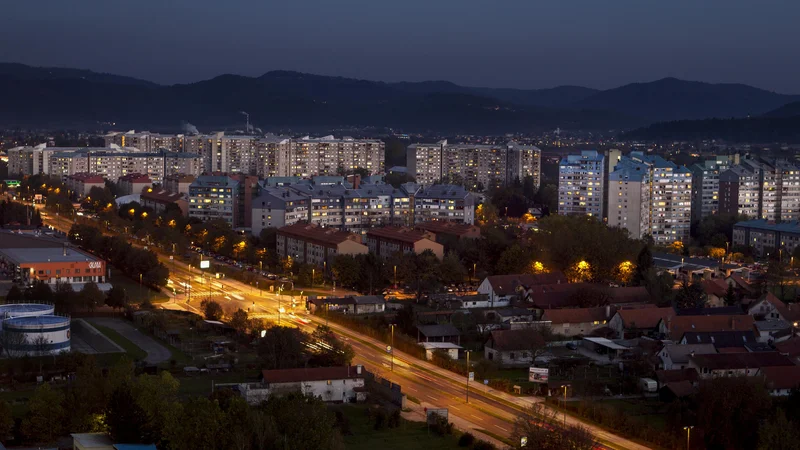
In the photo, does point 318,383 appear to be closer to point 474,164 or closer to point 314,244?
point 314,244

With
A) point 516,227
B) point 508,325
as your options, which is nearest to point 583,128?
point 516,227

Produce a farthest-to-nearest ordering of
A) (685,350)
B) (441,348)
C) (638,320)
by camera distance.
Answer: (638,320), (441,348), (685,350)

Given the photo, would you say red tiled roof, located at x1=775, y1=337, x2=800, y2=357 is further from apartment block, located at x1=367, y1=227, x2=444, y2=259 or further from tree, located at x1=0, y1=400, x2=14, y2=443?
tree, located at x1=0, y1=400, x2=14, y2=443

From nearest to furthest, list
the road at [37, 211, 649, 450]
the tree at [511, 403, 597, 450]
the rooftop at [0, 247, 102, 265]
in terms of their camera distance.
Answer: the tree at [511, 403, 597, 450], the road at [37, 211, 649, 450], the rooftop at [0, 247, 102, 265]

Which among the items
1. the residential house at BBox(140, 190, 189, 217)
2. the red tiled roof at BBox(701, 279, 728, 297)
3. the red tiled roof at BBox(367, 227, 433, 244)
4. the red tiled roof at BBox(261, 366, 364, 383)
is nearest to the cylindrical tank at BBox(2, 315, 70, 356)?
the red tiled roof at BBox(261, 366, 364, 383)

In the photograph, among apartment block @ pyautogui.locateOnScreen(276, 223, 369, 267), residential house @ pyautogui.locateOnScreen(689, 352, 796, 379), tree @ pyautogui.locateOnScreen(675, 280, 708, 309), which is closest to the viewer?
residential house @ pyautogui.locateOnScreen(689, 352, 796, 379)

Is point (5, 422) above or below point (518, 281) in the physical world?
below

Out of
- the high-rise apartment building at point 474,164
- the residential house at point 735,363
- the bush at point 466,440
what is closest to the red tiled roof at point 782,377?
the residential house at point 735,363

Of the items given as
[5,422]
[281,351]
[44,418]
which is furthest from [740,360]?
[5,422]
